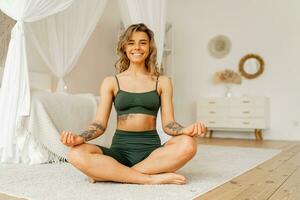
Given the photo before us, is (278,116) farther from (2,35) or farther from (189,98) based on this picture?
(2,35)

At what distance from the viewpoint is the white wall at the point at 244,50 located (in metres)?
5.61

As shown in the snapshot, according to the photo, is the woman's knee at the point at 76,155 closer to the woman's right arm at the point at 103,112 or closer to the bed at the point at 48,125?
the woman's right arm at the point at 103,112

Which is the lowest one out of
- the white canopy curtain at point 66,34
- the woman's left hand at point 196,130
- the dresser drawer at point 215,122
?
the dresser drawer at point 215,122

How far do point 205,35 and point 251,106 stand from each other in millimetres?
1658

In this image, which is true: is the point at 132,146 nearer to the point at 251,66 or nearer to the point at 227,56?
the point at 251,66

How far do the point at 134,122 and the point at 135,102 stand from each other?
11cm

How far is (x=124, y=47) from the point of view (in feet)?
6.74

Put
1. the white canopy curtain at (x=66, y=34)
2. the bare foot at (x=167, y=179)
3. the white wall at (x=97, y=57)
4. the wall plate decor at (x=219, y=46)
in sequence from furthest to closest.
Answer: the wall plate decor at (x=219, y=46) < the white wall at (x=97, y=57) < the white canopy curtain at (x=66, y=34) < the bare foot at (x=167, y=179)

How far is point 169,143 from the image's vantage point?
5.96 ft

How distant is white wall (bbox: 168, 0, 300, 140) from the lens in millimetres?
5605

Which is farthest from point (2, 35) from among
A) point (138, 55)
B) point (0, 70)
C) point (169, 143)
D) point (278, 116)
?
Result: point (278, 116)

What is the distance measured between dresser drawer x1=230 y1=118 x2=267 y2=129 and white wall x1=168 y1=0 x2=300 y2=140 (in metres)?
0.40

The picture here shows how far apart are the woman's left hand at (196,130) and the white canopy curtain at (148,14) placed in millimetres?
1796

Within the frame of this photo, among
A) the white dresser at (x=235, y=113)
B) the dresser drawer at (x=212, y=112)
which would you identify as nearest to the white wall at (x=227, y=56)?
the white dresser at (x=235, y=113)
